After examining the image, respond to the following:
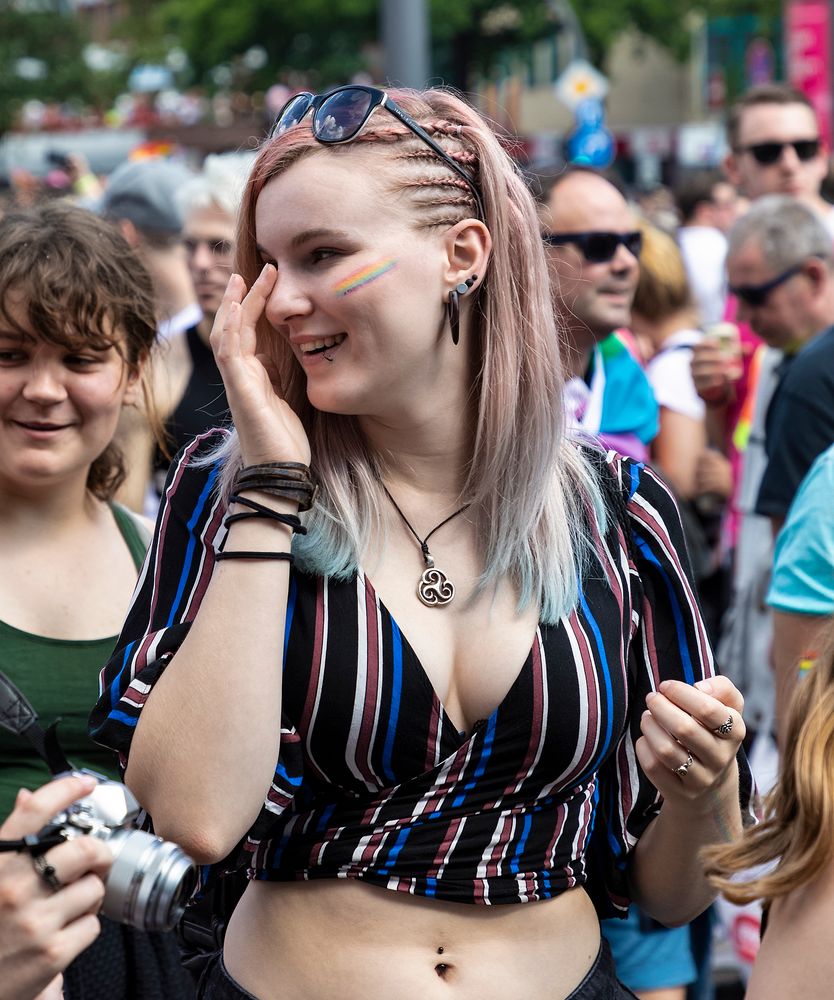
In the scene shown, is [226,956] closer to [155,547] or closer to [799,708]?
[155,547]

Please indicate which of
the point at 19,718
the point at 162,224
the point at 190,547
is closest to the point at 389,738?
the point at 190,547

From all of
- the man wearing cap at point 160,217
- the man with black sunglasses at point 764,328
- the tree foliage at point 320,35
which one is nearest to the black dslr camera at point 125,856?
the man with black sunglasses at point 764,328

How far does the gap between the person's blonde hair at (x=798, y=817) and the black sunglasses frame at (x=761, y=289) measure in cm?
292

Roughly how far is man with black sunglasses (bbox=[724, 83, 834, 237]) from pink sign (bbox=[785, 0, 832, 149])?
10847mm

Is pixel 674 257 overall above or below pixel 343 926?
below

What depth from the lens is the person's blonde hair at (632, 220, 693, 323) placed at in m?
6.26

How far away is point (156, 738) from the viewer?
6.61ft

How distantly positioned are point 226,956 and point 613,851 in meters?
0.62

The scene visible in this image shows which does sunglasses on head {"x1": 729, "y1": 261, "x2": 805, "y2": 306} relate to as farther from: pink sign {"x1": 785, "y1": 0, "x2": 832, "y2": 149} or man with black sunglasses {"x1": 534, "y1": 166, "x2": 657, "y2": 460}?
pink sign {"x1": 785, "y1": 0, "x2": 832, "y2": 149}

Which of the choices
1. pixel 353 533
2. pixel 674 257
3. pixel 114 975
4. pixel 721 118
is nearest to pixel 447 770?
pixel 353 533

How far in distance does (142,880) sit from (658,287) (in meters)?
4.92

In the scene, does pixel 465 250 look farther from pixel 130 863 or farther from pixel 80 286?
pixel 130 863

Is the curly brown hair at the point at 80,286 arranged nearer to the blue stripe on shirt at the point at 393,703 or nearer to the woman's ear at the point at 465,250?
the woman's ear at the point at 465,250

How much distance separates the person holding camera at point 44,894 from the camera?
1.66 m
